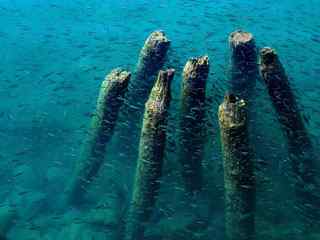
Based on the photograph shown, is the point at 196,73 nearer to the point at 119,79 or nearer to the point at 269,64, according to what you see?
the point at 269,64

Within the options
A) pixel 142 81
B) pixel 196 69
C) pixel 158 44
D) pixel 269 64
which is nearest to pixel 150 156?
pixel 196 69

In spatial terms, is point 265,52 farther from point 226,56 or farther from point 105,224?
point 226,56

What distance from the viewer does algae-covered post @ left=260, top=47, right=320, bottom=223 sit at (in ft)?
30.5

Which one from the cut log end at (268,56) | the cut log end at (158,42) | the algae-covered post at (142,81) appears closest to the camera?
the cut log end at (268,56)

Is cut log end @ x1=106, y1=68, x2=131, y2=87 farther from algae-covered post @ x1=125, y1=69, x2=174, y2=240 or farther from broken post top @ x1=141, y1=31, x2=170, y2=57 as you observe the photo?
broken post top @ x1=141, y1=31, x2=170, y2=57

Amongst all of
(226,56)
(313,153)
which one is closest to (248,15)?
(226,56)

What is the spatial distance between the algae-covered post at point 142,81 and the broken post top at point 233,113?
398cm

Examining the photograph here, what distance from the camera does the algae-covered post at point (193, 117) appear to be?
9.25 metres

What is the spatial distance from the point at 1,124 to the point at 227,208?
9.49m

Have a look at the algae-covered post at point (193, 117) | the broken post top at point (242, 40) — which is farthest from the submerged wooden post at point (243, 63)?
the algae-covered post at point (193, 117)

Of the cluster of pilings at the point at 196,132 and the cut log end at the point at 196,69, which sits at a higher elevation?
the cut log end at the point at 196,69

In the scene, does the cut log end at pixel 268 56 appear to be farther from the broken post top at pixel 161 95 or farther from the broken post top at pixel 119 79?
the broken post top at pixel 119 79

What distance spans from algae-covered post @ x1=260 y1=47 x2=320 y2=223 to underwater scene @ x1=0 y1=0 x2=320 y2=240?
3 centimetres

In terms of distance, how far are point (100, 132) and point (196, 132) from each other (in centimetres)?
262
